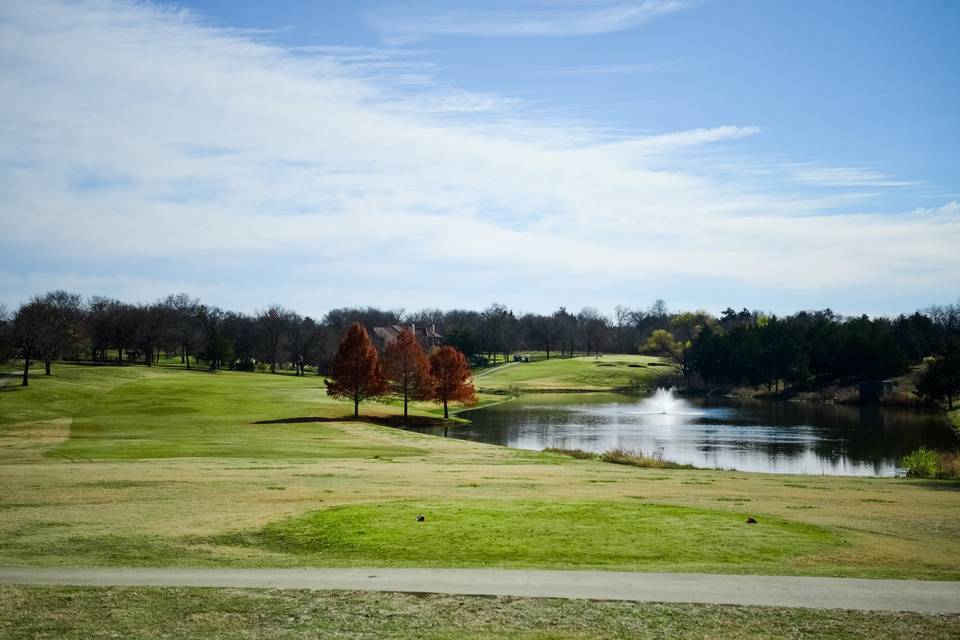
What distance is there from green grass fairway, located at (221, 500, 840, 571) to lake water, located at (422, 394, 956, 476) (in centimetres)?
3013

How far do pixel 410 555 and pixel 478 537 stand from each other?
2004 mm

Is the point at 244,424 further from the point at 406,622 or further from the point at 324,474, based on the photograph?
the point at 406,622

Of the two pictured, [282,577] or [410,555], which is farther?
[410,555]

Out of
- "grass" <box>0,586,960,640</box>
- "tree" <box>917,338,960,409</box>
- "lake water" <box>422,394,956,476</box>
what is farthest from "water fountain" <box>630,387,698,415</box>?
"grass" <box>0,586,960,640</box>

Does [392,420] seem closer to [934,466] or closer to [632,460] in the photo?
[632,460]

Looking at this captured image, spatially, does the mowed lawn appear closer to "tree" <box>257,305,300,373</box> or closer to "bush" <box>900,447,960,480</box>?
"bush" <box>900,447,960,480</box>

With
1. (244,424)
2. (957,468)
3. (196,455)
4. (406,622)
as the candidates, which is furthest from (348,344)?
(406,622)

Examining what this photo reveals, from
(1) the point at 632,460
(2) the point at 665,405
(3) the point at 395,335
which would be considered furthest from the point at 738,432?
(3) the point at 395,335

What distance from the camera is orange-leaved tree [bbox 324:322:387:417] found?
255 ft

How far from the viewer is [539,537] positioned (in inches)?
731

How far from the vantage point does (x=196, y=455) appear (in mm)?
42000

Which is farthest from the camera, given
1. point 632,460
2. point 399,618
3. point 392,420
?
point 392,420

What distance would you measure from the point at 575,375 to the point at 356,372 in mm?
76558

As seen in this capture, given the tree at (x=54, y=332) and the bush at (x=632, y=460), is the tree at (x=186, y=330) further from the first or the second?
the bush at (x=632, y=460)
